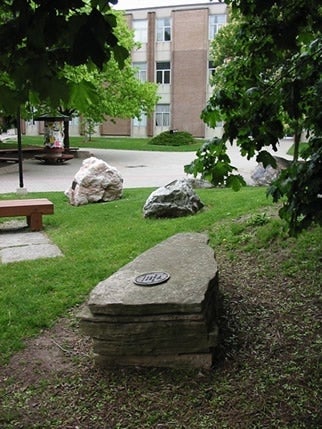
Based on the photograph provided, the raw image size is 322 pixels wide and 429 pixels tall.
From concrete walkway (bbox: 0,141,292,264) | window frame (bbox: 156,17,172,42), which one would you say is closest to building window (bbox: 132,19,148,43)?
window frame (bbox: 156,17,172,42)

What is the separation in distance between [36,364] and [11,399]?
0.44 m

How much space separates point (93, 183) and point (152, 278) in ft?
21.4

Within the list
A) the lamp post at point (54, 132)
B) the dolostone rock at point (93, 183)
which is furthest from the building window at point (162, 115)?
the dolostone rock at point (93, 183)

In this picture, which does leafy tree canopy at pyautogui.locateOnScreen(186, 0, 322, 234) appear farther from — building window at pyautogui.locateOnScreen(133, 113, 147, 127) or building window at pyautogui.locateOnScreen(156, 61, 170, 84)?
building window at pyautogui.locateOnScreen(133, 113, 147, 127)

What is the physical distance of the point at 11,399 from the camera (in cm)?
307

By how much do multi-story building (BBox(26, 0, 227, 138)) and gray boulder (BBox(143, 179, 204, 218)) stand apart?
3449cm

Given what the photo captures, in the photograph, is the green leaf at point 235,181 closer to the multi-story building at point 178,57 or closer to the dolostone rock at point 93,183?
the dolostone rock at point 93,183

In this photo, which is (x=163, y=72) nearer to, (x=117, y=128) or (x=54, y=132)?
(x=117, y=128)

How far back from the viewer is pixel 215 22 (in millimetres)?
41938

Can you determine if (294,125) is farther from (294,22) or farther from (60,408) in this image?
(60,408)

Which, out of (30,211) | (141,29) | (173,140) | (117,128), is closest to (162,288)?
(30,211)

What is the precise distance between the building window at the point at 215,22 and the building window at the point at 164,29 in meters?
3.84

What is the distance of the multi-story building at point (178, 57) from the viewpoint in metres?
42.2

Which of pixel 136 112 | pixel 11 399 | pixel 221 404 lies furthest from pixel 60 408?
pixel 136 112
